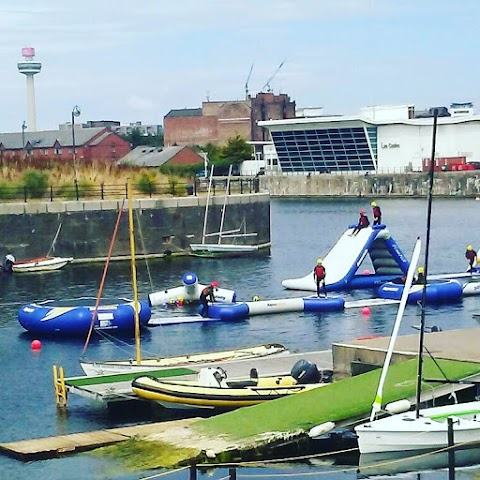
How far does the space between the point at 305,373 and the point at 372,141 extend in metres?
122

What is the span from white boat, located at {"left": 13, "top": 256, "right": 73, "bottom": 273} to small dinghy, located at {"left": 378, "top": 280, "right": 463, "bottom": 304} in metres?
19.5

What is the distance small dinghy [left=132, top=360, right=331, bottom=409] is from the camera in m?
26.5

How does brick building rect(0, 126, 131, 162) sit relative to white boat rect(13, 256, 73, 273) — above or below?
above

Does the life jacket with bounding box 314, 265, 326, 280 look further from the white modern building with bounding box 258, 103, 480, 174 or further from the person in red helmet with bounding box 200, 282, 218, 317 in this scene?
the white modern building with bounding box 258, 103, 480, 174

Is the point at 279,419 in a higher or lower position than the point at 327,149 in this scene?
lower

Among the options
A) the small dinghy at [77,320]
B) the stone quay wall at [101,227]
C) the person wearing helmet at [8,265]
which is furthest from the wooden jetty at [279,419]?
the stone quay wall at [101,227]

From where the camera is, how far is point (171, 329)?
42531mm

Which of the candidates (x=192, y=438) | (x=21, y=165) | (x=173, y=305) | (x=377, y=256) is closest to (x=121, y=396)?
(x=192, y=438)

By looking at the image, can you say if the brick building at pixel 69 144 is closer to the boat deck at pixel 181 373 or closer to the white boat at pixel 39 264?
the white boat at pixel 39 264

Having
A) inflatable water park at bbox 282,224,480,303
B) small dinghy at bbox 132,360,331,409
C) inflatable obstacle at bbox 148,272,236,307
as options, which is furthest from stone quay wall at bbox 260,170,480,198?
small dinghy at bbox 132,360,331,409

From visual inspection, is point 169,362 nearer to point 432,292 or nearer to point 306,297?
point 306,297

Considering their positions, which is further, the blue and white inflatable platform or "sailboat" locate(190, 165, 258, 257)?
"sailboat" locate(190, 165, 258, 257)

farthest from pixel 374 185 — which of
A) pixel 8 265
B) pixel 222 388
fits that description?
pixel 222 388

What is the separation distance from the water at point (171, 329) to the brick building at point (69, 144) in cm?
6347
